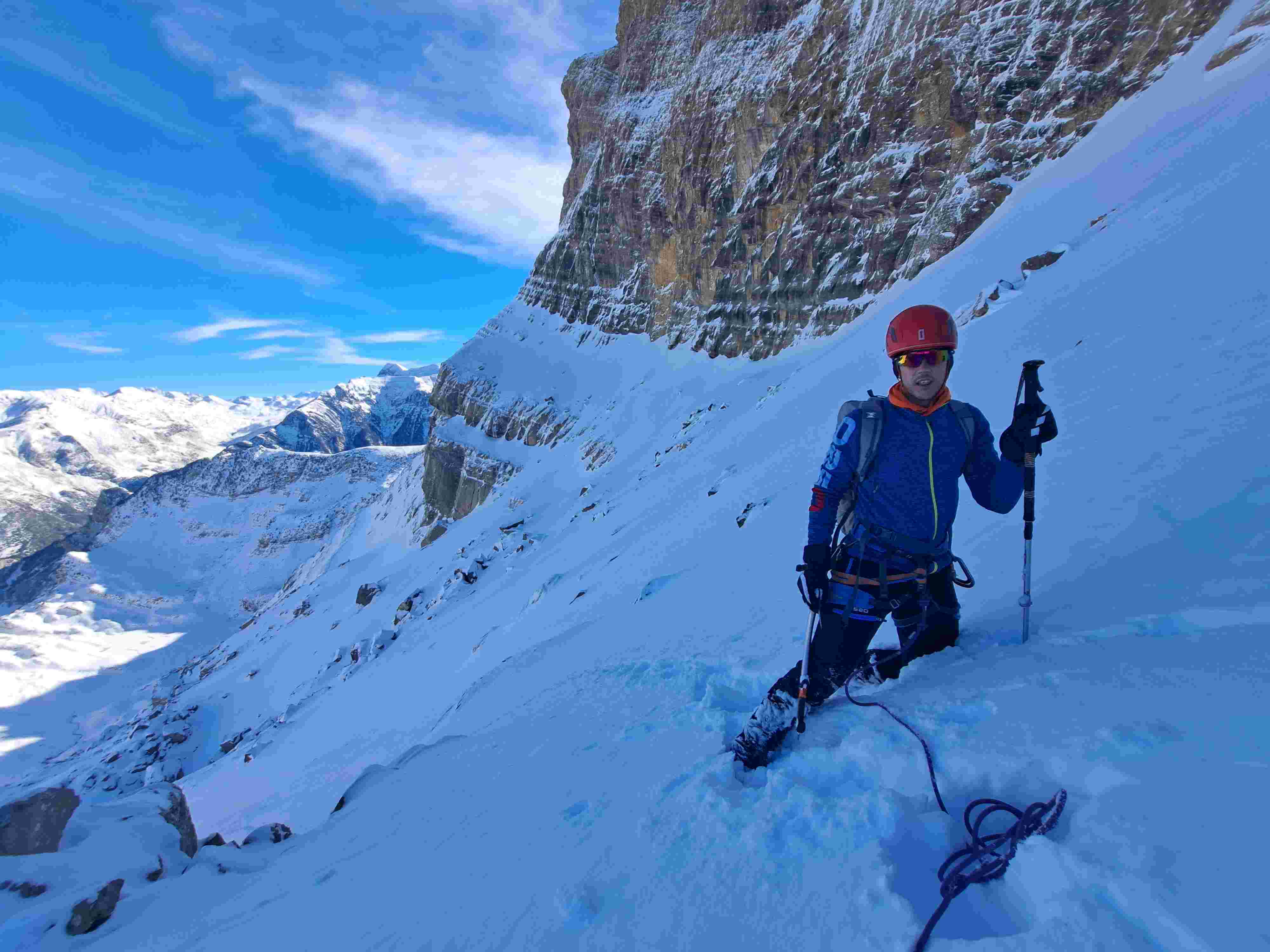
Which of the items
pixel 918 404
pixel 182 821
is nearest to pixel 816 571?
pixel 918 404

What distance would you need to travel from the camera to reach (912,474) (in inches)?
121

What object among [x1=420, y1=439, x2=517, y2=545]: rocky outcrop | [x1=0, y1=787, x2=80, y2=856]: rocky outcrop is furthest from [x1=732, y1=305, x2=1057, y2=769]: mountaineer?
[x1=420, y1=439, x2=517, y2=545]: rocky outcrop

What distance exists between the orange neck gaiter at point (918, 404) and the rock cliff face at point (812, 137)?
26232 millimetres

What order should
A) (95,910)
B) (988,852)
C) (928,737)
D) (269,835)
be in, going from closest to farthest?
(988,852) → (928,737) → (95,910) → (269,835)

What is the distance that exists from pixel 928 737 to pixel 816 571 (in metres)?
0.94

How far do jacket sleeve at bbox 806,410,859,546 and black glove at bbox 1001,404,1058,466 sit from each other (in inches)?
33.4

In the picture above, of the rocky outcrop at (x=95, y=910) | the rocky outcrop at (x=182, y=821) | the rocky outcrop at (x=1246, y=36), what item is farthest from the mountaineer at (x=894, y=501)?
the rocky outcrop at (x=1246, y=36)

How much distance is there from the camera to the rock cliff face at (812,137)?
22953mm

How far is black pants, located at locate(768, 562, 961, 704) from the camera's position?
10.4 feet

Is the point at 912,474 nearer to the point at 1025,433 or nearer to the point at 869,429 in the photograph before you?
the point at 869,429

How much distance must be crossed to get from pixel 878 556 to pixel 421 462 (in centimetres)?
7114

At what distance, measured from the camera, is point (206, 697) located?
110 feet

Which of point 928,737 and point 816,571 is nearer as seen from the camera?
point 928,737

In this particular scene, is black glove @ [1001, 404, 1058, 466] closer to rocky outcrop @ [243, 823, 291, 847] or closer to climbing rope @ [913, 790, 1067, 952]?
climbing rope @ [913, 790, 1067, 952]
